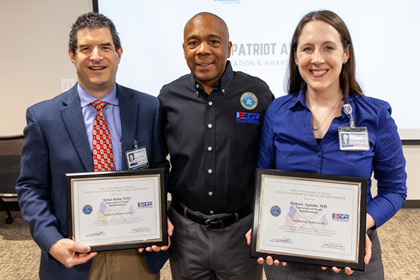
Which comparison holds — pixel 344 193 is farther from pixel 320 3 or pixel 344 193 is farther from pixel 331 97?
pixel 320 3

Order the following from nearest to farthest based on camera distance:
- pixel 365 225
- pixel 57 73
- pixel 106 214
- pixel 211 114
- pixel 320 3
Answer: pixel 365 225 → pixel 106 214 → pixel 211 114 → pixel 320 3 → pixel 57 73

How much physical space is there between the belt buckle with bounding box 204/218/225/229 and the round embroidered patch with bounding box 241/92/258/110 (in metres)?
0.60

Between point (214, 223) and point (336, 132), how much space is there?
738 millimetres

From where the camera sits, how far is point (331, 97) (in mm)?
1479

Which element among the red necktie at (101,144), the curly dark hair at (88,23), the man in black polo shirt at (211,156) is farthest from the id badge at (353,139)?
the curly dark hair at (88,23)

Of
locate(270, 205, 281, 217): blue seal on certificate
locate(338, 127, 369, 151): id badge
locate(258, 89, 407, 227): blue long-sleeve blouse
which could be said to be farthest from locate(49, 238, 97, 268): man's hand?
locate(338, 127, 369, 151): id badge

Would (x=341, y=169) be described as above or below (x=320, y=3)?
below

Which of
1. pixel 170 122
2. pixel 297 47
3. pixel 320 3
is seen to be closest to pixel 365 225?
pixel 297 47

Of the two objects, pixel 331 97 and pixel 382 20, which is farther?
pixel 382 20

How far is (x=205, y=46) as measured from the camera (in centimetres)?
162

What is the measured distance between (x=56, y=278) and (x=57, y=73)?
3033 mm

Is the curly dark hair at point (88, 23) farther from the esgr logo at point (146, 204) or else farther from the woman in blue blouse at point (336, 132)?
the woman in blue blouse at point (336, 132)

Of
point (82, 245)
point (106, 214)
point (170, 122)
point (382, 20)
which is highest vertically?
point (382, 20)

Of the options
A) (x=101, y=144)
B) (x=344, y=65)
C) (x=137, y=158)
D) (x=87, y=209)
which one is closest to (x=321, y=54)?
(x=344, y=65)
